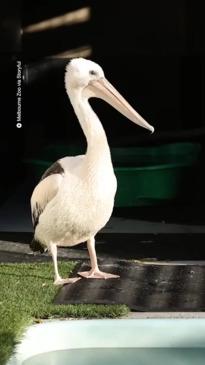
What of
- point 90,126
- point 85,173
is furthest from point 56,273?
point 90,126

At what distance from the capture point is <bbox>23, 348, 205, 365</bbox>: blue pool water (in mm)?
5141

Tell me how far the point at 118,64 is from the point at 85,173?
3.63 metres

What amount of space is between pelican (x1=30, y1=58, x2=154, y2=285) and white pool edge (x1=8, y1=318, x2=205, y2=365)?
0.91 m

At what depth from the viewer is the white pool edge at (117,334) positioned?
5.15 meters

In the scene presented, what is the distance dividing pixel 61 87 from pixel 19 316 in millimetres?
4555

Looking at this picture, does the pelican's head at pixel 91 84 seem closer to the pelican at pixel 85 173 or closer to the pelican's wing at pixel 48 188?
the pelican at pixel 85 173

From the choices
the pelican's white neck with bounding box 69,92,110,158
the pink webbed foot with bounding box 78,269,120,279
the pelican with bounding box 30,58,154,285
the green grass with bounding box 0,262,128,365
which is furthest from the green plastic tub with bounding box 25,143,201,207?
the pelican's white neck with bounding box 69,92,110,158

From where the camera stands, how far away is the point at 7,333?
16.6 ft

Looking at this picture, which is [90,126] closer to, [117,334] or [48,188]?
[48,188]

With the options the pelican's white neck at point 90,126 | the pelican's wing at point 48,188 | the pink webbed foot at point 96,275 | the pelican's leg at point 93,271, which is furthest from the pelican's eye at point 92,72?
the pink webbed foot at point 96,275

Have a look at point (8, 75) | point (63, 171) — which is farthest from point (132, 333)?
point (8, 75)

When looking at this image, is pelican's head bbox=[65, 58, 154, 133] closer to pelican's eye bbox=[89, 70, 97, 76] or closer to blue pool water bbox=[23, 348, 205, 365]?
pelican's eye bbox=[89, 70, 97, 76]

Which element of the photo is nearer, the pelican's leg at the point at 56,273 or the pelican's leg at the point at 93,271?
the pelican's leg at the point at 56,273

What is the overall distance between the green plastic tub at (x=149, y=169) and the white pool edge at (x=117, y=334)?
394 cm
